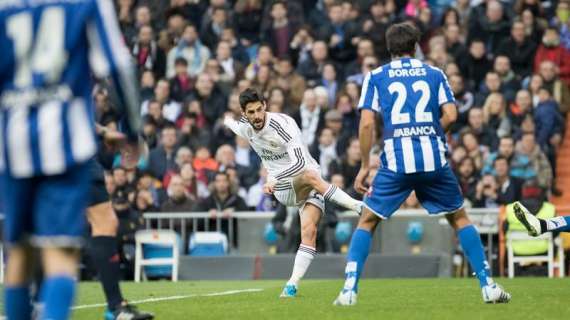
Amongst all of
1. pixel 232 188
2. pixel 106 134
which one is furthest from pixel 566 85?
pixel 106 134

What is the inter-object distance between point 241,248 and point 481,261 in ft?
32.1

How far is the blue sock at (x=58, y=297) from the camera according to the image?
6.99m

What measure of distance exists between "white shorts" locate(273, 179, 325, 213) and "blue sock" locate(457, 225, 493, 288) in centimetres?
261

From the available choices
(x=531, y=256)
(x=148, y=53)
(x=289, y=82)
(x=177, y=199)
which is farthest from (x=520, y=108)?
(x=148, y=53)

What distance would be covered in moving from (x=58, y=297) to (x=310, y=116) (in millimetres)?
14920

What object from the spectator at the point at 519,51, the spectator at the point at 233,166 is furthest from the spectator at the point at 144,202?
the spectator at the point at 519,51

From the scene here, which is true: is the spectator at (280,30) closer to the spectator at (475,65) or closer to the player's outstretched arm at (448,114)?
the spectator at (475,65)

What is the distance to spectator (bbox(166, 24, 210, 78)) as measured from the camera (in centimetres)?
2381

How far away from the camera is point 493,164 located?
2095 centimetres

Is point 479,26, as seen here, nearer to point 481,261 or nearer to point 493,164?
point 493,164

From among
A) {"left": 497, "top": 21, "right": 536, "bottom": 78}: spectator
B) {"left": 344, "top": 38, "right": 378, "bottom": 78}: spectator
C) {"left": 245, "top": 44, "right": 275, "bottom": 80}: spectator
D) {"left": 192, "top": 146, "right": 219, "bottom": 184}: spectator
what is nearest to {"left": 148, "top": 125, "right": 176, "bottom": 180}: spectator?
{"left": 192, "top": 146, "right": 219, "bottom": 184}: spectator

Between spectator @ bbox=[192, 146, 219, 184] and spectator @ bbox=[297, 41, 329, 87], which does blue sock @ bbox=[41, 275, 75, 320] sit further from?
spectator @ bbox=[297, 41, 329, 87]

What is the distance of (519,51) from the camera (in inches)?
906

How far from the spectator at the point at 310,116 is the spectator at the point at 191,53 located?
8.72 ft
